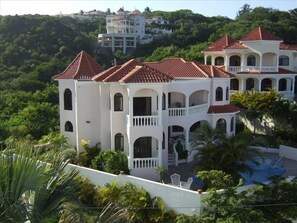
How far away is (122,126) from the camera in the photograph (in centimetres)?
2131

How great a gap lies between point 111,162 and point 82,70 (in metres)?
7.09

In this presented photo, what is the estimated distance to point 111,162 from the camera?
19.7 meters

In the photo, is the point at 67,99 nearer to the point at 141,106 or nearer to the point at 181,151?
the point at 141,106

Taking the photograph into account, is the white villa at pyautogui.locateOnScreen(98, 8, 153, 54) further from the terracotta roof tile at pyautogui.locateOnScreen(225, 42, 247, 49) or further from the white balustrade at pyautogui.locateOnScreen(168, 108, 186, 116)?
the white balustrade at pyautogui.locateOnScreen(168, 108, 186, 116)

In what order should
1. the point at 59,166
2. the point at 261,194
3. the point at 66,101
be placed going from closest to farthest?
the point at 59,166 → the point at 261,194 → the point at 66,101

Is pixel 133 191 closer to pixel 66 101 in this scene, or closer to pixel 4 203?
pixel 66 101

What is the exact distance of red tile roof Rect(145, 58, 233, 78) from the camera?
25.6 meters

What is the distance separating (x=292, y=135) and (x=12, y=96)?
106 feet

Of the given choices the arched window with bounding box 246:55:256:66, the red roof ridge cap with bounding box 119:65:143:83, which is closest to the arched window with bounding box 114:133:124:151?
the red roof ridge cap with bounding box 119:65:143:83

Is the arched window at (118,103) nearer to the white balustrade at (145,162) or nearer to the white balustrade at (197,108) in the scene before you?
the white balustrade at (145,162)

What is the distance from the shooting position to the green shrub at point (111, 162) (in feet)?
64.3

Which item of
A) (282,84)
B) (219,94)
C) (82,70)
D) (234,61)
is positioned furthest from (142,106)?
(282,84)

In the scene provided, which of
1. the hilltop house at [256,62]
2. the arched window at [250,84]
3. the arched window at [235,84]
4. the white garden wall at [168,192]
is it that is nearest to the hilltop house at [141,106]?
the white garden wall at [168,192]

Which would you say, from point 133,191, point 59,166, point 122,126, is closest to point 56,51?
point 122,126
